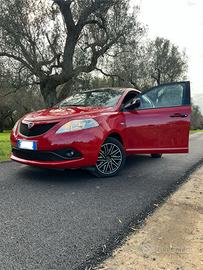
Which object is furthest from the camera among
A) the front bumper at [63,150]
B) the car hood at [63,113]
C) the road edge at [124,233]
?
the car hood at [63,113]

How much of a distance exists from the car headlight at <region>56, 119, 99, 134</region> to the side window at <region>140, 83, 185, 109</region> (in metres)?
1.39

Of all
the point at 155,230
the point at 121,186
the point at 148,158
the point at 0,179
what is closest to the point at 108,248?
the point at 155,230

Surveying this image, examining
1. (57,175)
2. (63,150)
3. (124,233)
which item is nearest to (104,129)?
(63,150)

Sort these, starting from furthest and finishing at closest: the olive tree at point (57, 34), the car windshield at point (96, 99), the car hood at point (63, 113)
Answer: the olive tree at point (57, 34)
the car windshield at point (96, 99)
the car hood at point (63, 113)

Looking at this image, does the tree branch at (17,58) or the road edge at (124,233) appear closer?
the road edge at (124,233)

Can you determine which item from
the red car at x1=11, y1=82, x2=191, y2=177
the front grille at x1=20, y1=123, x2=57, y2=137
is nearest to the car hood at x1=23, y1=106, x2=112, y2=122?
the red car at x1=11, y1=82, x2=191, y2=177

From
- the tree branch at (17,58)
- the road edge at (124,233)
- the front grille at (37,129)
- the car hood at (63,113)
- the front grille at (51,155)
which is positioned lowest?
the road edge at (124,233)

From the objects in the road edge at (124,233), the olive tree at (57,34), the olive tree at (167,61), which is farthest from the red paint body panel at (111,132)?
the olive tree at (167,61)

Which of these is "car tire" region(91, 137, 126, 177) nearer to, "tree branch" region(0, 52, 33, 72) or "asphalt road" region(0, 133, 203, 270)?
"asphalt road" region(0, 133, 203, 270)

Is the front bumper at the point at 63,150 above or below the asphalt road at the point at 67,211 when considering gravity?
above

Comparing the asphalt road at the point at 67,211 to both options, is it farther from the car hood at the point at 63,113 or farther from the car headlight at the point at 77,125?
the car hood at the point at 63,113

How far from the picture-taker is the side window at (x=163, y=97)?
669cm

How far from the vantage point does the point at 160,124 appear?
21.7ft

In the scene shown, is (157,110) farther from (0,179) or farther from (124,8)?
(124,8)
